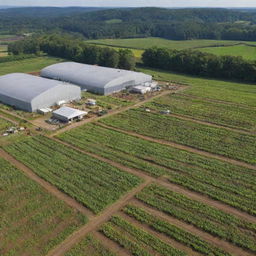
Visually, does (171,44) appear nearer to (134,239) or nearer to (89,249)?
(134,239)

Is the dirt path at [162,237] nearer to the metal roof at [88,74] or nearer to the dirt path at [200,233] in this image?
the dirt path at [200,233]

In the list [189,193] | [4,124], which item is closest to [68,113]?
[4,124]

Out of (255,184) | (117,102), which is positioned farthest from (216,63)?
(255,184)

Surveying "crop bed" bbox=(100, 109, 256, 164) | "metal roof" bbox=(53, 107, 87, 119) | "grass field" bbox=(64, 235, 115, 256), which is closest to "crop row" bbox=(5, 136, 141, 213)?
"grass field" bbox=(64, 235, 115, 256)

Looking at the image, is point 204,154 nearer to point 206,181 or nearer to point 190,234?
point 206,181

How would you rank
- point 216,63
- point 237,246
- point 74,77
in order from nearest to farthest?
point 237,246
point 74,77
point 216,63
